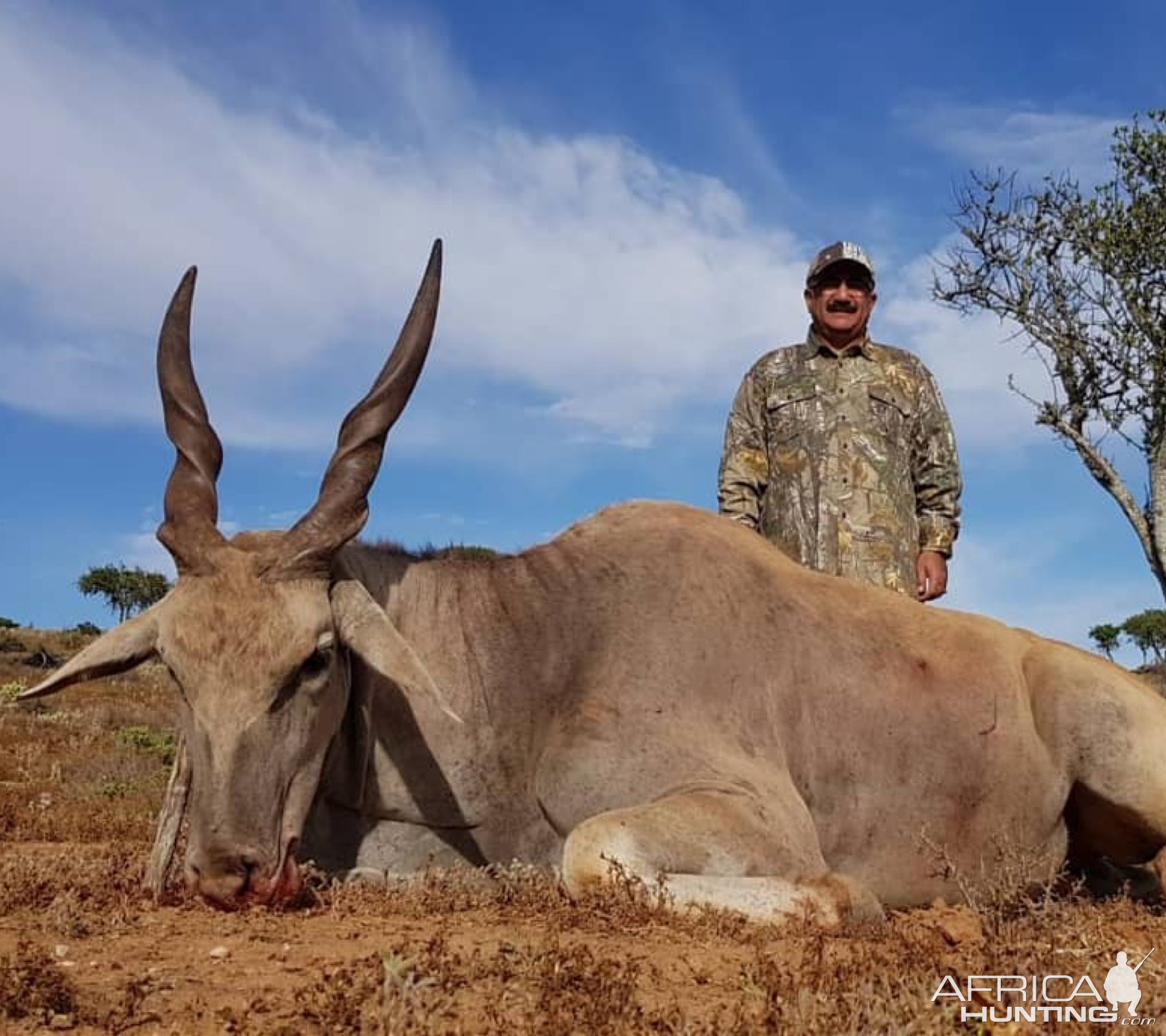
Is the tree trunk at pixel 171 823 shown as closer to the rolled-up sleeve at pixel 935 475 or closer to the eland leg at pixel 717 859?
the eland leg at pixel 717 859

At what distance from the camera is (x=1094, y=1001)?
314 cm

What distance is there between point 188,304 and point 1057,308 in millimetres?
16531

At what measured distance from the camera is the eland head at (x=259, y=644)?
4039 mm

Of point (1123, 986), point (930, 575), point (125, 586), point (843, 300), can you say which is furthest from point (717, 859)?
point (125, 586)

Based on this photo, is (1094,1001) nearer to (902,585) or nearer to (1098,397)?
(902,585)

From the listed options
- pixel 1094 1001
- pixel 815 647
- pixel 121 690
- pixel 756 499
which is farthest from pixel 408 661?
pixel 121 690

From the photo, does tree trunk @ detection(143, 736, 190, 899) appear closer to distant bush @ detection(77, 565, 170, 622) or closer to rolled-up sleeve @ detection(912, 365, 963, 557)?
rolled-up sleeve @ detection(912, 365, 963, 557)

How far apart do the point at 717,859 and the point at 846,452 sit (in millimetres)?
3454

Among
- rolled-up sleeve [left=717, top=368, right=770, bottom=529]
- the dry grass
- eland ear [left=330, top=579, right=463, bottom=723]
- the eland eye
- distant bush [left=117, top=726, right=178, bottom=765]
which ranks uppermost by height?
rolled-up sleeve [left=717, top=368, right=770, bottom=529]

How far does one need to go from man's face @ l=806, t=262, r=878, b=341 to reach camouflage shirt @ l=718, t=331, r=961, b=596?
116mm

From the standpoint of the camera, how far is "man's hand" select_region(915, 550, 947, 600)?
7293mm

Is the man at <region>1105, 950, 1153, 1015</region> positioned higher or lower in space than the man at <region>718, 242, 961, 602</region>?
lower

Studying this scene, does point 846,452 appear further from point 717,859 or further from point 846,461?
point 717,859

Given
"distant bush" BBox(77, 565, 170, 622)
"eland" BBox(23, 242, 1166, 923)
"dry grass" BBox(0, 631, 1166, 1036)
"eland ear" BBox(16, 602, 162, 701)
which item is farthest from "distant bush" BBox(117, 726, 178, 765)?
"distant bush" BBox(77, 565, 170, 622)
